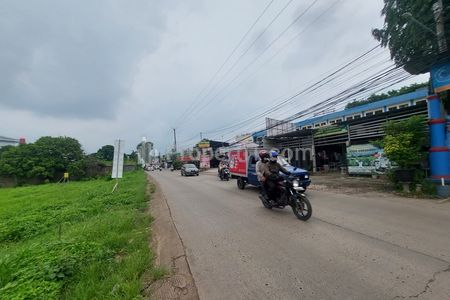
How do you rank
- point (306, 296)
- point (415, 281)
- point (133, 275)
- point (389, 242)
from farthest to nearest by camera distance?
1. point (389, 242)
2. point (133, 275)
3. point (415, 281)
4. point (306, 296)

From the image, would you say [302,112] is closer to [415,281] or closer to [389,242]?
[389,242]

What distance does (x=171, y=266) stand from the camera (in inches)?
167

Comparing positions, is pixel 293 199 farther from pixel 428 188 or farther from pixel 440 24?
pixel 440 24

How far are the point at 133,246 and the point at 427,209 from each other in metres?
8.01

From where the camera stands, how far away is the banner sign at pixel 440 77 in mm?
10195

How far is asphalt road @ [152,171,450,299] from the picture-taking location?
10.6ft

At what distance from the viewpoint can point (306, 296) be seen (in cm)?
309

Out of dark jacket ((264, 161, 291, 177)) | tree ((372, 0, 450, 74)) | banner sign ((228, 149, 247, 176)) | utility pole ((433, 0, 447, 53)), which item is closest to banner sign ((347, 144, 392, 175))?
tree ((372, 0, 450, 74))

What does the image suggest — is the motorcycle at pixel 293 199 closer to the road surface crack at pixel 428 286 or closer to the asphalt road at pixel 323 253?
the asphalt road at pixel 323 253

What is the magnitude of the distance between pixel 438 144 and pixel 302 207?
7202mm

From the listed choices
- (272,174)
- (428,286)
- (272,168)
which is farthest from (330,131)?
(428,286)

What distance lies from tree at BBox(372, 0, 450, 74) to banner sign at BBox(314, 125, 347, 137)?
6871 mm

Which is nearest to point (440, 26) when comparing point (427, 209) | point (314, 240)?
point (427, 209)

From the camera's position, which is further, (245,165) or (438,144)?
(245,165)
